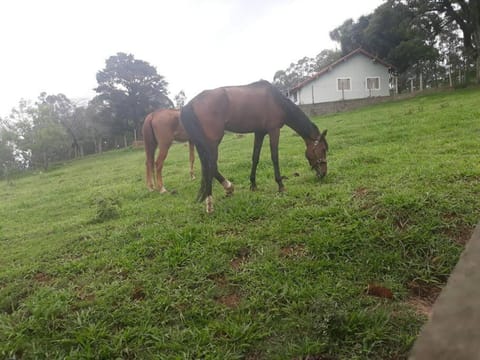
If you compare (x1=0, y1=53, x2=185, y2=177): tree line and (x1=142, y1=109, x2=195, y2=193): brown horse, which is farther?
(x1=0, y1=53, x2=185, y2=177): tree line

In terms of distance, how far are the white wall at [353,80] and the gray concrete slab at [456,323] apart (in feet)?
93.2

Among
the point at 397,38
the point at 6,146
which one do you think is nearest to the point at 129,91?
the point at 6,146

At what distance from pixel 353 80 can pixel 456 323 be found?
29.7m

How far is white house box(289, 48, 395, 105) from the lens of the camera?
2706 centimetres

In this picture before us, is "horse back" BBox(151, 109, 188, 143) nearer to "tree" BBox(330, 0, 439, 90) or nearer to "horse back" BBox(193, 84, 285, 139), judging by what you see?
"horse back" BBox(193, 84, 285, 139)

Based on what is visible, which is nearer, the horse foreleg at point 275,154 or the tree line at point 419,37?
the horse foreleg at point 275,154

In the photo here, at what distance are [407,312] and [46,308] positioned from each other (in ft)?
9.37

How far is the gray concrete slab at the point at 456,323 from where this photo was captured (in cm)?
41

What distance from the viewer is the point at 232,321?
2.39 m

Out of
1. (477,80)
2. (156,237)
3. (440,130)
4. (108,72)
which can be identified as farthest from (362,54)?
(156,237)

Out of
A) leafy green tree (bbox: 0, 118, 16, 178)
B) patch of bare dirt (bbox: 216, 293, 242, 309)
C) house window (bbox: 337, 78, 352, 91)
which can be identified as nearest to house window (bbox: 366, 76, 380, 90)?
house window (bbox: 337, 78, 352, 91)

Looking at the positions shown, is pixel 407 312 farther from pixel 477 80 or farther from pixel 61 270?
pixel 477 80

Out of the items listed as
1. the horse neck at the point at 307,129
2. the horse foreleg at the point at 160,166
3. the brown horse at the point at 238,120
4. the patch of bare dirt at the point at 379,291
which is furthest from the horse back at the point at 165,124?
the patch of bare dirt at the point at 379,291

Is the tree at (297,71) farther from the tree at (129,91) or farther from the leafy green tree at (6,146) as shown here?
the leafy green tree at (6,146)
